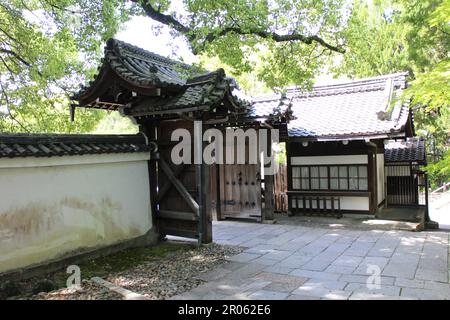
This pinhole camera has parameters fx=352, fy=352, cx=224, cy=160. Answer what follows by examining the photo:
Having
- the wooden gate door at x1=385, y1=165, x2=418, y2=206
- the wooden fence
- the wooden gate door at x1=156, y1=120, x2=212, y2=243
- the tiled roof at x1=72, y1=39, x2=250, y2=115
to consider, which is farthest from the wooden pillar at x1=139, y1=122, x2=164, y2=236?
the wooden gate door at x1=385, y1=165, x2=418, y2=206

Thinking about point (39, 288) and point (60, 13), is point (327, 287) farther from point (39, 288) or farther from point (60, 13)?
point (60, 13)

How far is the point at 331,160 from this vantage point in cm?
1217

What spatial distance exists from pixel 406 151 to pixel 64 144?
44.0 ft

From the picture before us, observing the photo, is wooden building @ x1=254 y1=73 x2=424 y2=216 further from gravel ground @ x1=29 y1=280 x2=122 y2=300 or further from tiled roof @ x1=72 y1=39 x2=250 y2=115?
gravel ground @ x1=29 y1=280 x2=122 y2=300

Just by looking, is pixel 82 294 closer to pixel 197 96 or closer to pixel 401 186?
pixel 197 96

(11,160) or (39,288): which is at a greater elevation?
(11,160)

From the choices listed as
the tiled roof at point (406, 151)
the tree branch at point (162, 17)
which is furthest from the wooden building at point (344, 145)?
the tree branch at point (162, 17)

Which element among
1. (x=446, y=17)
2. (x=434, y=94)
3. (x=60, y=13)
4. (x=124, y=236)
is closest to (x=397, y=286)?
(x=434, y=94)

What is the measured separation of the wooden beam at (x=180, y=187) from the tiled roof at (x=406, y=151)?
32.5ft

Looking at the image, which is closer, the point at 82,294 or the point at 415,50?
the point at 82,294

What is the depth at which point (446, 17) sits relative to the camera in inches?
205

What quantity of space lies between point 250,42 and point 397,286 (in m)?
6.95

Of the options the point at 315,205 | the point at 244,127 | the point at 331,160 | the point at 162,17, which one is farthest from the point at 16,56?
the point at 315,205

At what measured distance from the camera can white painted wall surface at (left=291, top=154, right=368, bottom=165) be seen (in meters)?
11.7
